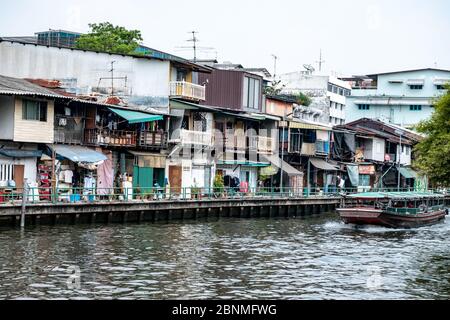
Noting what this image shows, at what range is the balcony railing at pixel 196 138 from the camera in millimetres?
64312

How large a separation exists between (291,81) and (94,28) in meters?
32.3

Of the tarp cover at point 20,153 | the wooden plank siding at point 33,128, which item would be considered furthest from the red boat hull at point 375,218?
the tarp cover at point 20,153

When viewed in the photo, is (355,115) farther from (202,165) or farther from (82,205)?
(82,205)

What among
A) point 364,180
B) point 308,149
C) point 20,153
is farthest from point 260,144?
point 20,153

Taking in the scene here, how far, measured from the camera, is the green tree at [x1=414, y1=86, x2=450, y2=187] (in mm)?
59594

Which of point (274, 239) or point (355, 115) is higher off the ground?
point (355, 115)

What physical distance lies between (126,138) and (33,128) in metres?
8.53

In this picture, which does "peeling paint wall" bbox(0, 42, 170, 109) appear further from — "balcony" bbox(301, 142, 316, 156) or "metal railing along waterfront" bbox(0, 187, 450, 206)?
"balcony" bbox(301, 142, 316, 156)

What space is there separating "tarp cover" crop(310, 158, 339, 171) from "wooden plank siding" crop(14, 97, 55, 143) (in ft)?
115

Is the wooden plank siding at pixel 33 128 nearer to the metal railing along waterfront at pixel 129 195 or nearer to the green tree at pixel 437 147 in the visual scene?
the metal railing along waterfront at pixel 129 195

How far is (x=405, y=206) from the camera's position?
2430 inches
